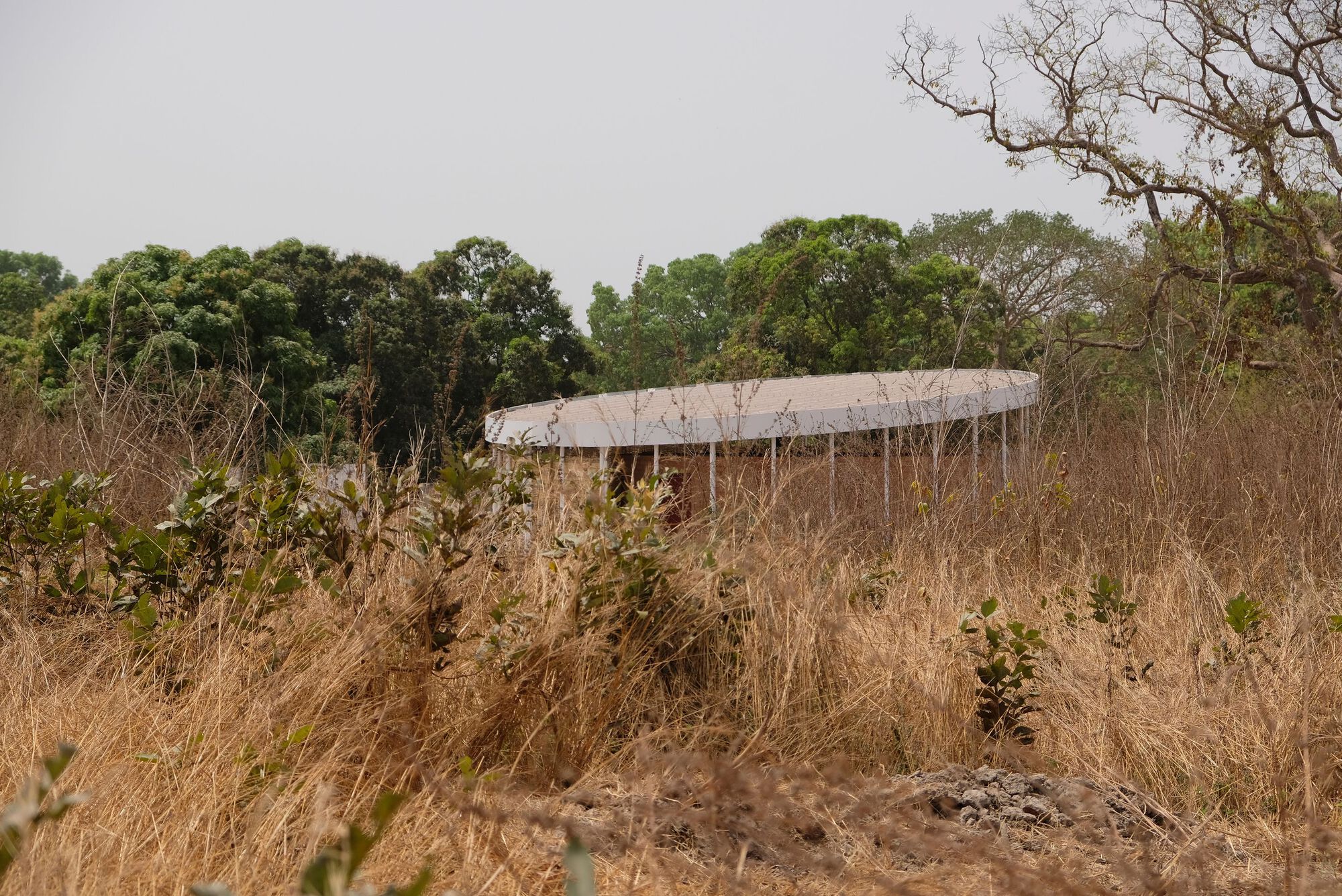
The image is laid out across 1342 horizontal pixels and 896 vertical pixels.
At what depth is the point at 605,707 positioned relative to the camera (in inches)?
115

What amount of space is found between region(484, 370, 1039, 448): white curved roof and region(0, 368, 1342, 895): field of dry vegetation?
455 cm

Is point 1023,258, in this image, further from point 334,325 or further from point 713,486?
point 713,486

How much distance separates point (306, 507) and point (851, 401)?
27.8 feet

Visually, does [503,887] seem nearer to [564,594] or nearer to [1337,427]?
[564,594]

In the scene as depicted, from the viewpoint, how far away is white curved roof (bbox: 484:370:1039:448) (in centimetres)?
930

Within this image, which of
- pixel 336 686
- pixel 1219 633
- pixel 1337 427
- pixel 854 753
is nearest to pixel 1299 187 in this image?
pixel 1337 427

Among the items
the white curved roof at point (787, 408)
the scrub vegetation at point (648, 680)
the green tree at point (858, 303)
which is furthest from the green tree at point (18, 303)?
the scrub vegetation at point (648, 680)

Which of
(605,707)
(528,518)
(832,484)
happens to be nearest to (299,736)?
(605,707)

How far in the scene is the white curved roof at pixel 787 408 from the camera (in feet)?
30.5

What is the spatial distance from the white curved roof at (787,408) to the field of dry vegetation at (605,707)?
4.55m

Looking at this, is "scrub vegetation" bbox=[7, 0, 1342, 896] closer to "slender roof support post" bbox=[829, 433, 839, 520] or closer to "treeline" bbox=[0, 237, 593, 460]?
"slender roof support post" bbox=[829, 433, 839, 520]

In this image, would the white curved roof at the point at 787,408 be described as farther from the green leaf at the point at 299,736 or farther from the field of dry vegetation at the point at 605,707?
the green leaf at the point at 299,736

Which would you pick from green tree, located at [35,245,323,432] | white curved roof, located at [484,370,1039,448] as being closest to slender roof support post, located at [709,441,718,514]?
white curved roof, located at [484,370,1039,448]

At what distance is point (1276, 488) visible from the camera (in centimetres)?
585
